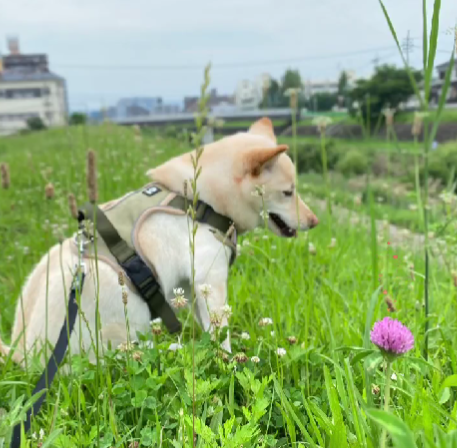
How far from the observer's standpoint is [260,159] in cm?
200

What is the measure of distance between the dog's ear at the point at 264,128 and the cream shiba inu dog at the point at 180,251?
0.25 meters

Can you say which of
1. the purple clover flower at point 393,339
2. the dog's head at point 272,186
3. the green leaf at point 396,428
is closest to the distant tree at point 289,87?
the dog's head at point 272,186

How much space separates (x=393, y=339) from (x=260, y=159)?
4.38ft

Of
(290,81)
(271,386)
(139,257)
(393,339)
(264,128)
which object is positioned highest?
(290,81)

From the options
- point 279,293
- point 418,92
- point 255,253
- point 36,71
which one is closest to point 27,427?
point 279,293

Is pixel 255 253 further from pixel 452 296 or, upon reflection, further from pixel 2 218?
pixel 2 218

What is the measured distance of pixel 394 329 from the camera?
77 centimetres

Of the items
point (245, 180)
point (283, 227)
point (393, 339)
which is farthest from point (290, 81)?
point (393, 339)

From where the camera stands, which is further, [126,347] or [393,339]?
[126,347]

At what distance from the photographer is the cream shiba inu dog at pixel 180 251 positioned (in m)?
1.84

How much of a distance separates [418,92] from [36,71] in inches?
4080

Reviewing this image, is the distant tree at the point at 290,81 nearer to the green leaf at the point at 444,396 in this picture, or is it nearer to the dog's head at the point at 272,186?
A: the dog's head at the point at 272,186

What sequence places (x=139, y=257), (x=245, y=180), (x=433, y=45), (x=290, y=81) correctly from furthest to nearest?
(x=290, y=81) → (x=245, y=180) → (x=139, y=257) → (x=433, y=45)

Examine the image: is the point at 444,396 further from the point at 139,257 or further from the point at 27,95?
the point at 27,95
